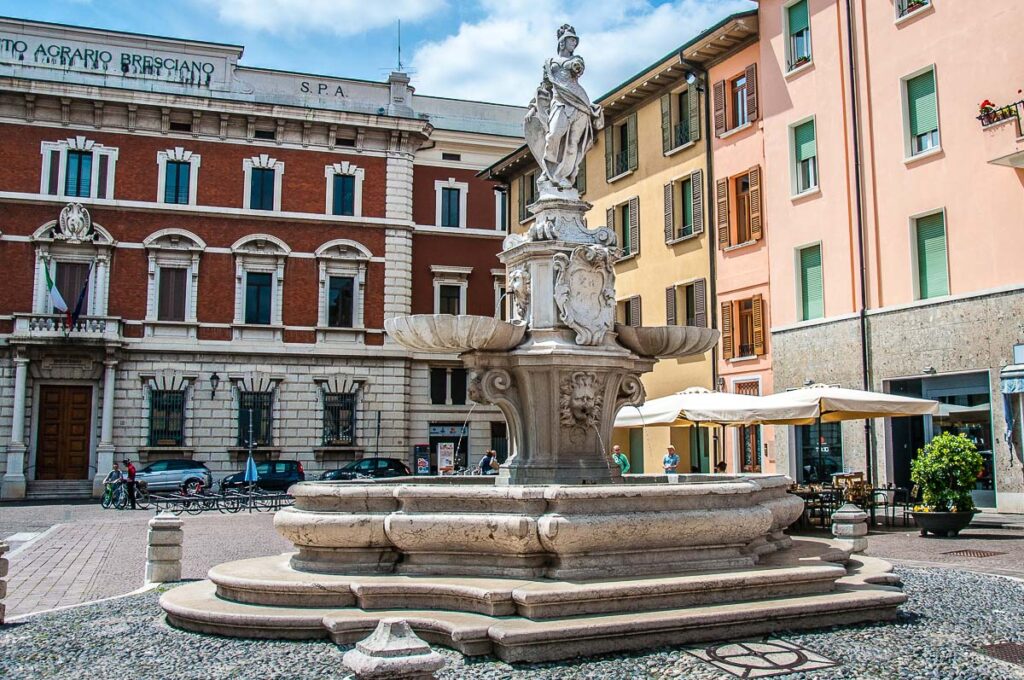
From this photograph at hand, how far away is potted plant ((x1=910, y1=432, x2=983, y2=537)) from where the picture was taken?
13758 millimetres

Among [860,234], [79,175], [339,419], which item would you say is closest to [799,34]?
[860,234]

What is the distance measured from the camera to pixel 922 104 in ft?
64.3

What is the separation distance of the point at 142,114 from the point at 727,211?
71.4ft

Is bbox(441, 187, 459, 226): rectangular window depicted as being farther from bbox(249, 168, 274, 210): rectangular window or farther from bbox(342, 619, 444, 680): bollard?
bbox(342, 619, 444, 680): bollard

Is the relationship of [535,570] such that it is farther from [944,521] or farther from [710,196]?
[710,196]

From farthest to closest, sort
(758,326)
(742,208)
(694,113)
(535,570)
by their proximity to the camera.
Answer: (694,113) → (742,208) → (758,326) → (535,570)

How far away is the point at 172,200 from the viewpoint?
116 feet

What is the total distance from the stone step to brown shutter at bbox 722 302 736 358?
18039mm

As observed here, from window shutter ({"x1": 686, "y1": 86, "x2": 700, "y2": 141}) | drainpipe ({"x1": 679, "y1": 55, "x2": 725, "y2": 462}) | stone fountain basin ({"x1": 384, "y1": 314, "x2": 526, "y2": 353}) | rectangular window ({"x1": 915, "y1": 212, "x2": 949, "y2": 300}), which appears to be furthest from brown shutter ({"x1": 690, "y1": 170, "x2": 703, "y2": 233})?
stone fountain basin ({"x1": 384, "y1": 314, "x2": 526, "y2": 353})

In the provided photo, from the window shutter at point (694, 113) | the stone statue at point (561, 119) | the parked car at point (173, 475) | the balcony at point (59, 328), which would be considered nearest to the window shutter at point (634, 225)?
the window shutter at point (694, 113)

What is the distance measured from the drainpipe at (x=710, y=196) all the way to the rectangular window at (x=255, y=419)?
55.5 feet

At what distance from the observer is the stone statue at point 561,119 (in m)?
10.3

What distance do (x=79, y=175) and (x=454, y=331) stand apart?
29709 mm

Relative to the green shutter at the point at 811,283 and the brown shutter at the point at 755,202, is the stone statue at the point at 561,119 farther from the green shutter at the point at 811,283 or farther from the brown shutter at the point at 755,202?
the brown shutter at the point at 755,202
